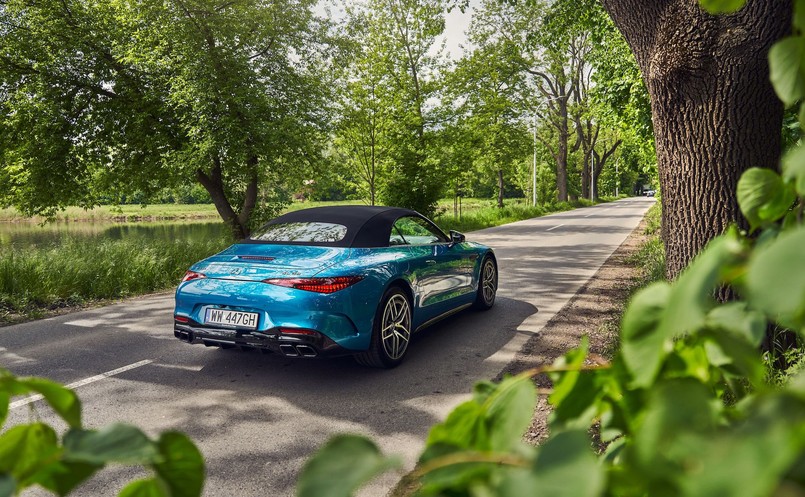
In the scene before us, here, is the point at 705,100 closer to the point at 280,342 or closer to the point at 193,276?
the point at 280,342

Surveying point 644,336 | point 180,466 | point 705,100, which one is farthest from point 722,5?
point 705,100

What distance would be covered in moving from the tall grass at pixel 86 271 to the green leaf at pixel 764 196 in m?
9.40

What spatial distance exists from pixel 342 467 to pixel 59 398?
0.37 meters

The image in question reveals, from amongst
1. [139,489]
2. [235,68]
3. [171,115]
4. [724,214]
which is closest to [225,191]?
[171,115]

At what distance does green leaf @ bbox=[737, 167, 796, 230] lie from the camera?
0.75 m

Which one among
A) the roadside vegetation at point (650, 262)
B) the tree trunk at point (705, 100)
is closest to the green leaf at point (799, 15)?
the tree trunk at point (705, 100)

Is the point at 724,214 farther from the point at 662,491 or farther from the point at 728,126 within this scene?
the point at 662,491

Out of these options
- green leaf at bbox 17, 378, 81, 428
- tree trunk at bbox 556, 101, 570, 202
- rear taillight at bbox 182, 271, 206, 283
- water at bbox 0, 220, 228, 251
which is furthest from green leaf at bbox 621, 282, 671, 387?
tree trunk at bbox 556, 101, 570, 202

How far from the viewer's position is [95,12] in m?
14.6

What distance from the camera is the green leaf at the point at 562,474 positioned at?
1.31 ft

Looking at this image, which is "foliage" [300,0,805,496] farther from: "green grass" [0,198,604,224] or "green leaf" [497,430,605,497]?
"green grass" [0,198,604,224]

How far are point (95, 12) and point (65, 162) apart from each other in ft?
13.3

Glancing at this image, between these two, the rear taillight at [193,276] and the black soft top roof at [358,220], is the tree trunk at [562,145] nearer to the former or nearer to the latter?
the black soft top roof at [358,220]

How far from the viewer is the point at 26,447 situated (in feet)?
1.97
